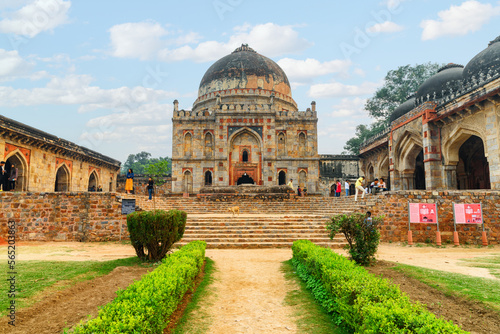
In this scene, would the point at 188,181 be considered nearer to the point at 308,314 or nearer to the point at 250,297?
the point at 250,297

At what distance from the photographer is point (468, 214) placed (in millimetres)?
11281

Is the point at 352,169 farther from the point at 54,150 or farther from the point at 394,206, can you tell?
the point at 54,150

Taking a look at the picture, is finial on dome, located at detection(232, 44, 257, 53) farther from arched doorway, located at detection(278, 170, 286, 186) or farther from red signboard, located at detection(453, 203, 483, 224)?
red signboard, located at detection(453, 203, 483, 224)

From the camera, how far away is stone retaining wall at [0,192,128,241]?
1127cm

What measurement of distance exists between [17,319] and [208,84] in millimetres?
30017

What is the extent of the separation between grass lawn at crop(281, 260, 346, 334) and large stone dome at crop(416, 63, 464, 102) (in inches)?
691

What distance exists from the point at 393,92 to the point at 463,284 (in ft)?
111

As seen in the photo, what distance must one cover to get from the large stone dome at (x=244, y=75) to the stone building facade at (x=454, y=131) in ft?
39.7

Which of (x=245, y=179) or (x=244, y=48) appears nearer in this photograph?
(x=245, y=179)

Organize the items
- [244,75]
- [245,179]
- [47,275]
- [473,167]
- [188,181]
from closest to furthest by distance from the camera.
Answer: [47,275], [473,167], [188,181], [245,179], [244,75]

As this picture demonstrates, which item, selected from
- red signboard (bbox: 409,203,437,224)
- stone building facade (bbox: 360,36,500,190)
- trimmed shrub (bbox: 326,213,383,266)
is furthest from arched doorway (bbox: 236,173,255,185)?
trimmed shrub (bbox: 326,213,383,266)

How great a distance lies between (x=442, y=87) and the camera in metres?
19.4

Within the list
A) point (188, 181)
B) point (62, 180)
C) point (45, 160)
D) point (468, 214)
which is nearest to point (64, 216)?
point (45, 160)

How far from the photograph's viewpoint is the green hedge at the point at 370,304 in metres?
2.58
